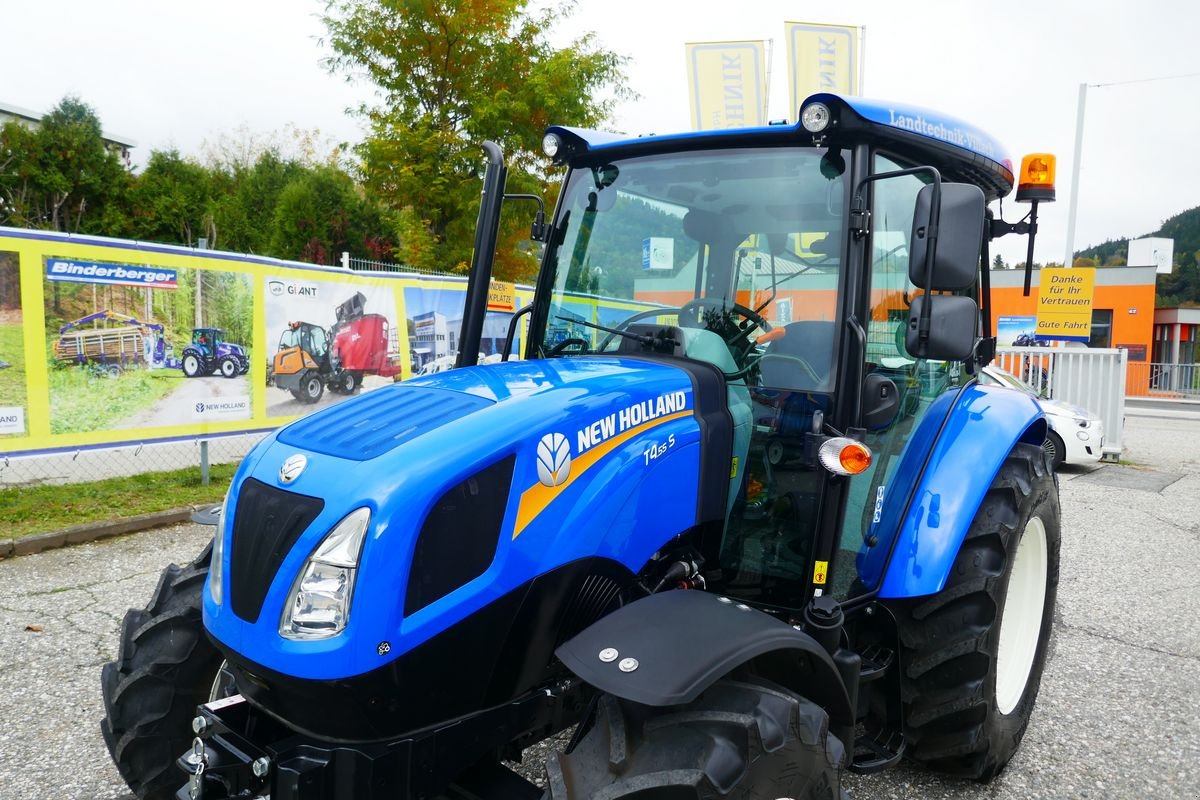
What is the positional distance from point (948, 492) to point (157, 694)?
2.54m

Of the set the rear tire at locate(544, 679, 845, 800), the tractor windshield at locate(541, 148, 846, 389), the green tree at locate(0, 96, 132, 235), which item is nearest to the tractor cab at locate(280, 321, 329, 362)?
the tractor windshield at locate(541, 148, 846, 389)

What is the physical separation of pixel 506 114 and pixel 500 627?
1227cm

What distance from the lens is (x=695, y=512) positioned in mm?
2410

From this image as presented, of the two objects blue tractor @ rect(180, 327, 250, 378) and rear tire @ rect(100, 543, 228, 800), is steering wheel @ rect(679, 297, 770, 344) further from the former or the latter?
blue tractor @ rect(180, 327, 250, 378)

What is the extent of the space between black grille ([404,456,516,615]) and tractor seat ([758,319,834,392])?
1052 millimetres

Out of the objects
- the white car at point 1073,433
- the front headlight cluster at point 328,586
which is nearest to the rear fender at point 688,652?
the front headlight cluster at point 328,586

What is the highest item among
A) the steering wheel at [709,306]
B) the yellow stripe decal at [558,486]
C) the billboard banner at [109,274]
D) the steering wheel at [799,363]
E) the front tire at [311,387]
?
the billboard banner at [109,274]

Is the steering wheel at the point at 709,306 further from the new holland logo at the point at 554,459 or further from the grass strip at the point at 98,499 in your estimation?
the grass strip at the point at 98,499

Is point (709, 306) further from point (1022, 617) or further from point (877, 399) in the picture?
point (1022, 617)

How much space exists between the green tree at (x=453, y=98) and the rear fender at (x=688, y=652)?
11189mm

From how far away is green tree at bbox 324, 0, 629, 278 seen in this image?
1280 cm

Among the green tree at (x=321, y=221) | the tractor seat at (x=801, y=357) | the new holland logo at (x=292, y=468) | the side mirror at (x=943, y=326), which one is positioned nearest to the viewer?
the new holland logo at (x=292, y=468)

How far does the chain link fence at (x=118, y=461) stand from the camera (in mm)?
6387

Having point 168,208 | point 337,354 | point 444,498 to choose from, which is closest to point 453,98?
point 337,354
